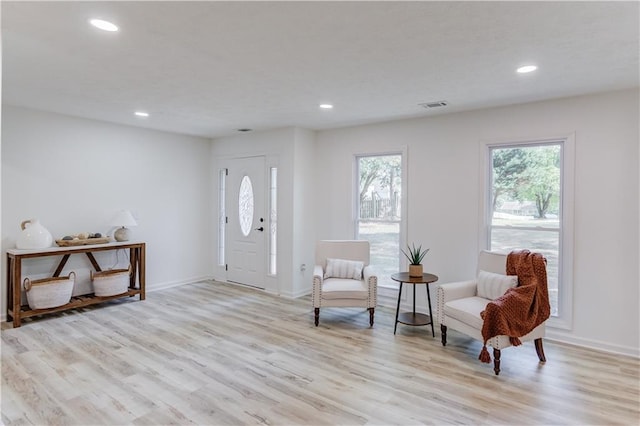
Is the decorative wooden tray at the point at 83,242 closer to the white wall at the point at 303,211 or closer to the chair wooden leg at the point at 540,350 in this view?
the white wall at the point at 303,211

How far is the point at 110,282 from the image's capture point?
188 inches

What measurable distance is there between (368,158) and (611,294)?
10.2 ft

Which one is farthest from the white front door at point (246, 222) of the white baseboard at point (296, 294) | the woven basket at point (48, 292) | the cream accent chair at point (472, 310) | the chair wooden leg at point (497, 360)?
the chair wooden leg at point (497, 360)

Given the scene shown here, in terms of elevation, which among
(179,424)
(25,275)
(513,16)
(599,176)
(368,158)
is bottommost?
(179,424)

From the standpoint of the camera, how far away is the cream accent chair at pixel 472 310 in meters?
3.03

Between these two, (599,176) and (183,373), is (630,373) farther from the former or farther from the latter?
(183,373)

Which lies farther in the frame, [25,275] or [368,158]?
[368,158]

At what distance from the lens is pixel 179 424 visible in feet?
7.55

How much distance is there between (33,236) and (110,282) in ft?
3.37

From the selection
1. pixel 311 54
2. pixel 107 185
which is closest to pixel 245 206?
pixel 107 185

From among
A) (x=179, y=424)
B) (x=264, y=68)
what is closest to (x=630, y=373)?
(x=179, y=424)

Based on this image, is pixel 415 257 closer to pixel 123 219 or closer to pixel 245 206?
pixel 245 206

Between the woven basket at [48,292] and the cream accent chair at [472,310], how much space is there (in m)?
4.25

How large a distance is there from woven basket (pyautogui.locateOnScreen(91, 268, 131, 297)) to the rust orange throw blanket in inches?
172
